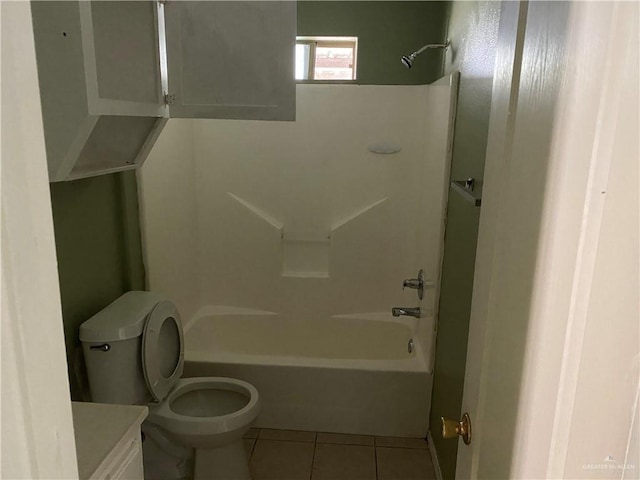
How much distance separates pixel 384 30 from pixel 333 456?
2.47 m

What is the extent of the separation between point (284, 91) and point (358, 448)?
70.6 inches

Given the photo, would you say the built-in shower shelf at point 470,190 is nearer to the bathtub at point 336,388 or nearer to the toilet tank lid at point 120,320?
the bathtub at point 336,388

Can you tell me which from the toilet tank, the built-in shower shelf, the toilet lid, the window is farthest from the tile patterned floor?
the window

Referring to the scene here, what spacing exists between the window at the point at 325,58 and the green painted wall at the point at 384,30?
55mm

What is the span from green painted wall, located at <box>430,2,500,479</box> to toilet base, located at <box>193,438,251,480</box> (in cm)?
92

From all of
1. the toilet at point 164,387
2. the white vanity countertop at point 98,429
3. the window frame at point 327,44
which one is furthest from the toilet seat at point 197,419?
the window frame at point 327,44

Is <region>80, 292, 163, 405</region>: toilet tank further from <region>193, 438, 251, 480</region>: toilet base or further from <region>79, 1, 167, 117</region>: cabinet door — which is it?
<region>79, 1, 167, 117</region>: cabinet door

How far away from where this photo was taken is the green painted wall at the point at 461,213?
1863mm

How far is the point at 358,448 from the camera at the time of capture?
8.59 ft

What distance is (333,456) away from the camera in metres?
2.55

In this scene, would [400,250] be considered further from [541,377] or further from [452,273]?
[541,377]

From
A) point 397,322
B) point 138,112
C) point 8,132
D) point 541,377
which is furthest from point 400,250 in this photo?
point 8,132

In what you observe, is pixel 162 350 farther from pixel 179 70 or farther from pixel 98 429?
pixel 179 70

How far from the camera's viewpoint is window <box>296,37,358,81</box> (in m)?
3.24
